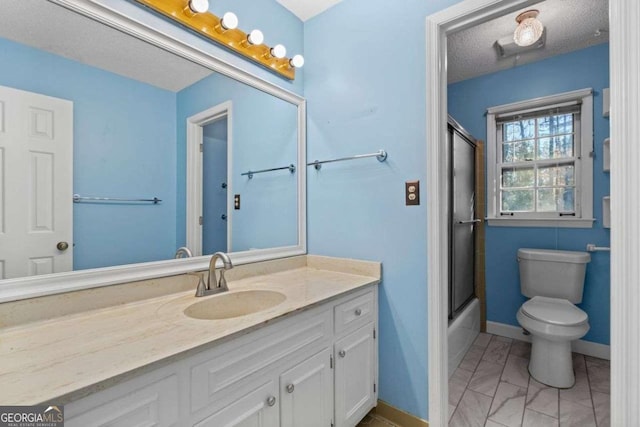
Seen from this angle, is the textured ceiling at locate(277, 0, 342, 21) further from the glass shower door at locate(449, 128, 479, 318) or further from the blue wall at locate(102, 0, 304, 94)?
the glass shower door at locate(449, 128, 479, 318)

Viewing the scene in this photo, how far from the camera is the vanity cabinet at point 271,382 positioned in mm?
675

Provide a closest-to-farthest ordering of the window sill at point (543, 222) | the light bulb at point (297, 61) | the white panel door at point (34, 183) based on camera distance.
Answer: the white panel door at point (34, 183), the light bulb at point (297, 61), the window sill at point (543, 222)

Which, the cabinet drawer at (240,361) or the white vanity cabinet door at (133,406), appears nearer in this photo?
the white vanity cabinet door at (133,406)

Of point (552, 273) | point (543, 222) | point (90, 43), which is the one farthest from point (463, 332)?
point (90, 43)

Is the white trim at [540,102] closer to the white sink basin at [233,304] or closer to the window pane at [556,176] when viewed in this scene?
the window pane at [556,176]

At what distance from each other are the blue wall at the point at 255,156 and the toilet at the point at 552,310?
1.73 meters

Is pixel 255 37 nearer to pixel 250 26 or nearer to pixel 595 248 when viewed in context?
pixel 250 26

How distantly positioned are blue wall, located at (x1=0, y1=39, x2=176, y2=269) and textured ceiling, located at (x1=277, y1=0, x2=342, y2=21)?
0.99m

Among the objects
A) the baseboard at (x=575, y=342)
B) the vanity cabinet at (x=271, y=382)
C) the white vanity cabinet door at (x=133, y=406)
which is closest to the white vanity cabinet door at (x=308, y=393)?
the vanity cabinet at (x=271, y=382)

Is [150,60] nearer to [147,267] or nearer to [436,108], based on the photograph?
[147,267]

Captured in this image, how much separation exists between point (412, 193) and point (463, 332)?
1.42m

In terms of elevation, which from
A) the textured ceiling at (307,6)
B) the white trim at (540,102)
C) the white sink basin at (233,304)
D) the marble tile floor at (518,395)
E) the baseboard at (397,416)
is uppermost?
the textured ceiling at (307,6)

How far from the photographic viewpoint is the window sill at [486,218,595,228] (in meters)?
2.22

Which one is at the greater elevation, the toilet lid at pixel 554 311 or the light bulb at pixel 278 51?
the light bulb at pixel 278 51
